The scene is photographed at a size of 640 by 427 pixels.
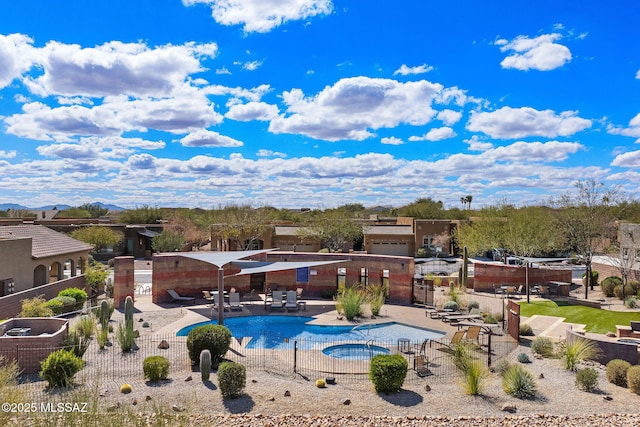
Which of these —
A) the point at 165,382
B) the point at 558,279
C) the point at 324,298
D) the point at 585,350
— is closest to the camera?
the point at 165,382

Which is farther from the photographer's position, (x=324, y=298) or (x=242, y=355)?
(x=324, y=298)

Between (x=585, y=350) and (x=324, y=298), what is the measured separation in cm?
1409

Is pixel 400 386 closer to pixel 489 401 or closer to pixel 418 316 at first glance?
pixel 489 401

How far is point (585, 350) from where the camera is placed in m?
14.0

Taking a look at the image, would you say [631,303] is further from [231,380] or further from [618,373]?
[231,380]

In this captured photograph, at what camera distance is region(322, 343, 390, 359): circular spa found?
15917mm

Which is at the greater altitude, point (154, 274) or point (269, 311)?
point (154, 274)

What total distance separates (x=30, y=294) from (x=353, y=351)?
14.5 meters

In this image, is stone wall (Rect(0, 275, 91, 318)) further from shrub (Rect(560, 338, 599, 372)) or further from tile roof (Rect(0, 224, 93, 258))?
shrub (Rect(560, 338, 599, 372))

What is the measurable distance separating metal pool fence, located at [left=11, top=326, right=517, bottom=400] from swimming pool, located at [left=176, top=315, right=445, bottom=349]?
48 cm

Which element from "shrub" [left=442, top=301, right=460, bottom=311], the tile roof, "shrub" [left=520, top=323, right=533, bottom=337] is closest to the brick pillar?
the tile roof

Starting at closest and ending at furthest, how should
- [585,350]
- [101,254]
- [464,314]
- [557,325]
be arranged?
[585,350] → [557,325] → [464,314] → [101,254]

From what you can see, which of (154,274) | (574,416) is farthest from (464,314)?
(154,274)

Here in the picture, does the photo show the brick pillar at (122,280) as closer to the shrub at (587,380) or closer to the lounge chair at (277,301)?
the lounge chair at (277,301)
